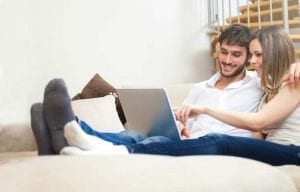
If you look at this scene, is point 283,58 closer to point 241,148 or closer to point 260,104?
point 260,104

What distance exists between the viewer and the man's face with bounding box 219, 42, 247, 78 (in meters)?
2.37

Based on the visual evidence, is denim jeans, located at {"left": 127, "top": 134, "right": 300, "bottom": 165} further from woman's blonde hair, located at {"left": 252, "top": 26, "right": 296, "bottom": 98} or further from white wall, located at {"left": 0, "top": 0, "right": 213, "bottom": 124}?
white wall, located at {"left": 0, "top": 0, "right": 213, "bottom": 124}

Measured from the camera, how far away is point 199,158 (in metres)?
1.09

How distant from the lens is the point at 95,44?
3883mm

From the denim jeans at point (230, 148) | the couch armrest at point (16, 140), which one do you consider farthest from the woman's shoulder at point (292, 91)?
the couch armrest at point (16, 140)

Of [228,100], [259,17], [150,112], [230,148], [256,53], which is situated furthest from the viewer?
[259,17]

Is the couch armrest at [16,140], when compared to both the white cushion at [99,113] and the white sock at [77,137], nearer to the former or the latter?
the white cushion at [99,113]

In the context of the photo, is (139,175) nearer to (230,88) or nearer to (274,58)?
(274,58)

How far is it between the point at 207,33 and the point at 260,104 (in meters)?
2.49

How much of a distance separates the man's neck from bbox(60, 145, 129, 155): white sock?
1014 mm

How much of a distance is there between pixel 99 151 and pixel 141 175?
20.2 inches

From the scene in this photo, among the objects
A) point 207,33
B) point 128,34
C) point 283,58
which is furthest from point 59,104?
point 207,33

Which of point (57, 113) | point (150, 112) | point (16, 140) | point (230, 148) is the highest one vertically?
point (57, 113)

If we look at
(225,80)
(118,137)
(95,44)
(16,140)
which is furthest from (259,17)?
(118,137)
